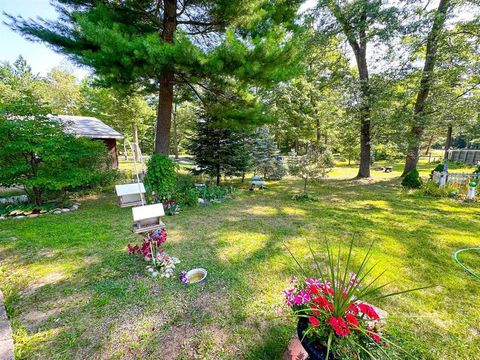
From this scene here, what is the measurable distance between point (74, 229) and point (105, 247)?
1.33 m

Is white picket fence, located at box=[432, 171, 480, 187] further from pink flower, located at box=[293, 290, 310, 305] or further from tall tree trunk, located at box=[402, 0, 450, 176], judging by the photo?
pink flower, located at box=[293, 290, 310, 305]

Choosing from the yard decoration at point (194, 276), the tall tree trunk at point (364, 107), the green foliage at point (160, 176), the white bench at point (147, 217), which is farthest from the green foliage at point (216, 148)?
the yard decoration at point (194, 276)

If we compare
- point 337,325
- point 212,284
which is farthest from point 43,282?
point 337,325

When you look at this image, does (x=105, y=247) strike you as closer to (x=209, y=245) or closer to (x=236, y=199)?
(x=209, y=245)

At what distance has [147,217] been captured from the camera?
8.16ft

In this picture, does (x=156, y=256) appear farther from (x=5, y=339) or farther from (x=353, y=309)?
(x=353, y=309)

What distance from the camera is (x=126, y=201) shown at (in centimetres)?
377

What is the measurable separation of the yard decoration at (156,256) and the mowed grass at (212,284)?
0.46 ft

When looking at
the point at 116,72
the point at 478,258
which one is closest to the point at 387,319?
the point at 478,258

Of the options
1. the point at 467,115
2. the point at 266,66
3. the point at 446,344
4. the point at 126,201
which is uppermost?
the point at 266,66

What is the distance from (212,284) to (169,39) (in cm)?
588

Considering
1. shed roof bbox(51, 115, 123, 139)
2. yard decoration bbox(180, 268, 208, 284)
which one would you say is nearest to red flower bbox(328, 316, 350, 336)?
yard decoration bbox(180, 268, 208, 284)

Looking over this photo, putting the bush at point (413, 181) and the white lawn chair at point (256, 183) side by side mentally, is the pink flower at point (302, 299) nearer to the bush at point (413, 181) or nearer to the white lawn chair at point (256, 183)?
the white lawn chair at point (256, 183)

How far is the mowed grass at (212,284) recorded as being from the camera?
1837 mm
